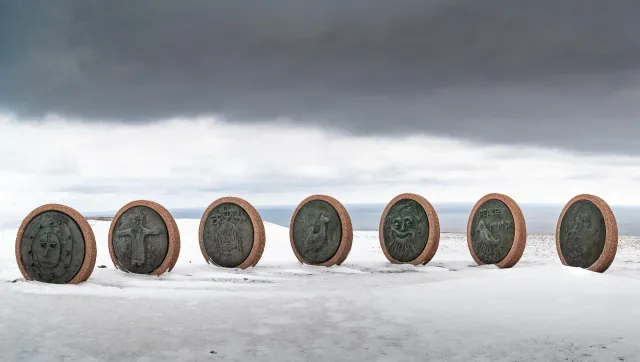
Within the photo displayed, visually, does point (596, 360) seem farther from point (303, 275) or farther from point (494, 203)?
point (494, 203)

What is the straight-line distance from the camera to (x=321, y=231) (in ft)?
48.7

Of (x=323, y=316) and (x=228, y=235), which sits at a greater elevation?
(x=228, y=235)

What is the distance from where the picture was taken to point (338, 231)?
577 inches

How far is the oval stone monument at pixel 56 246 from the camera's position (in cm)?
1158

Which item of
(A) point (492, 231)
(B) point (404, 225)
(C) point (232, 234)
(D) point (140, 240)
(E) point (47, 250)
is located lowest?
(E) point (47, 250)

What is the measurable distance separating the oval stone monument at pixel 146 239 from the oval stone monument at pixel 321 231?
121 inches

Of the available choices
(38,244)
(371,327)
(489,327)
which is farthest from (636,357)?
(38,244)

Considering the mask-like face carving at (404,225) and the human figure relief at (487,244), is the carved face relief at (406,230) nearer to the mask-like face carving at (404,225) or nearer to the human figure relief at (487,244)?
the mask-like face carving at (404,225)

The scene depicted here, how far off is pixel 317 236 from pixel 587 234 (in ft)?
18.5

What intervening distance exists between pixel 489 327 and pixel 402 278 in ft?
15.9

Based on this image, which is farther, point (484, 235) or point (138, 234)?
point (484, 235)

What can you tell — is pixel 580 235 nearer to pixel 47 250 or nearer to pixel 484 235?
pixel 484 235

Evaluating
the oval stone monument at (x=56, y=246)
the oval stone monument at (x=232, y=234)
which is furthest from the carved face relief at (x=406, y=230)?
the oval stone monument at (x=56, y=246)

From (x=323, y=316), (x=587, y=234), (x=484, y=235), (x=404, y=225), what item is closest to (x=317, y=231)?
(x=404, y=225)
